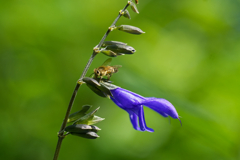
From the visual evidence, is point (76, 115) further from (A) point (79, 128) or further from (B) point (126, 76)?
(B) point (126, 76)

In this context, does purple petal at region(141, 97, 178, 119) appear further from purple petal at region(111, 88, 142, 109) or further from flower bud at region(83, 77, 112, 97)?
flower bud at region(83, 77, 112, 97)

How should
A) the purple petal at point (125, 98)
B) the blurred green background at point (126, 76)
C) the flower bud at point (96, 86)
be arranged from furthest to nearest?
the blurred green background at point (126, 76) → the purple petal at point (125, 98) → the flower bud at point (96, 86)

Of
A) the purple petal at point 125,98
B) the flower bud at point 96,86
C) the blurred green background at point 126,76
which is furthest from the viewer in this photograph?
the blurred green background at point 126,76

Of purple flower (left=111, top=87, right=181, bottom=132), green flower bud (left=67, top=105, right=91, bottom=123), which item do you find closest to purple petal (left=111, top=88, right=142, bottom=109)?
purple flower (left=111, top=87, right=181, bottom=132)

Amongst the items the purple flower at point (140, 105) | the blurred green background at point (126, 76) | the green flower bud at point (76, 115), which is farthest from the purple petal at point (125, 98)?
the blurred green background at point (126, 76)

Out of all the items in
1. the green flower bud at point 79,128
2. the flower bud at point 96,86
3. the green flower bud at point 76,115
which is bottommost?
the green flower bud at point 79,128

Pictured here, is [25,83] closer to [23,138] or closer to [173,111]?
[23,138]

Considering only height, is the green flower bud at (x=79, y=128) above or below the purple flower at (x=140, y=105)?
below

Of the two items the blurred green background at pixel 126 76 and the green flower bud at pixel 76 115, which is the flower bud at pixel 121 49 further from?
the blurred green background at pixel 126 76

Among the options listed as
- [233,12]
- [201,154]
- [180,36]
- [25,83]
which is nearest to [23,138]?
[25,83]

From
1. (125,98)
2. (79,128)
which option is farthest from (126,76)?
(79,128)
